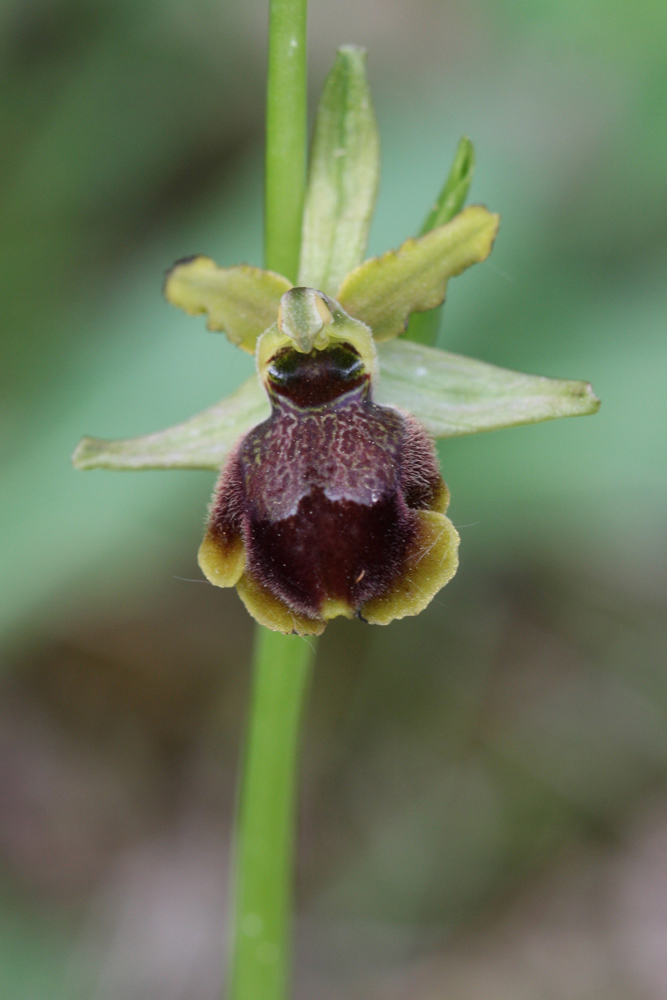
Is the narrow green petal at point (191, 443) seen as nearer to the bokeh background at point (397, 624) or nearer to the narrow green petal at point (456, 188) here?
the narrow green petal at point (456, 188)

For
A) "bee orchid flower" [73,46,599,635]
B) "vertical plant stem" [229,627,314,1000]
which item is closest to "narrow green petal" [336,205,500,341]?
"bee orchid flower" [73,46,599,635]

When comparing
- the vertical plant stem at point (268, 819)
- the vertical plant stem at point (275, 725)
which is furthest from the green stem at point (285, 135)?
the vertical plant stem at point (268, 819)

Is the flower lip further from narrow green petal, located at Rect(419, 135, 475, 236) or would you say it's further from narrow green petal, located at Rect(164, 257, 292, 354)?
narrow green petal, located at Rect(419, 135, 475, 236)

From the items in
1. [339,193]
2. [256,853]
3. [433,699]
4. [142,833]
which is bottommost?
[256,853]

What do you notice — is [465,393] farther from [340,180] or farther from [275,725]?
[275,725]

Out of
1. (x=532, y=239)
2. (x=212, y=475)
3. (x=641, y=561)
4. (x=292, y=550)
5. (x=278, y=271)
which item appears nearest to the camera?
(x=292, y=550)

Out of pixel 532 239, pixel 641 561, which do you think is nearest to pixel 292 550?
pixel 532 239

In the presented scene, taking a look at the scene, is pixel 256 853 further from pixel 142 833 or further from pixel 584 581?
pixel 584 581
